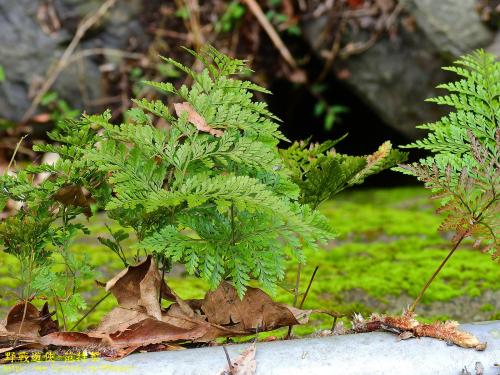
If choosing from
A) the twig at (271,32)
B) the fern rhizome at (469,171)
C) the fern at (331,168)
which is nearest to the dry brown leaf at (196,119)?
the fern at (331,168)

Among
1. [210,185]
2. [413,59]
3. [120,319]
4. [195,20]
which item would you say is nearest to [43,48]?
[195,20]

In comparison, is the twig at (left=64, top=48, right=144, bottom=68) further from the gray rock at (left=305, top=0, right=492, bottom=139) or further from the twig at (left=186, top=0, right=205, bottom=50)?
the gray rock at (left=305, top=0, right=492, bottom=139)

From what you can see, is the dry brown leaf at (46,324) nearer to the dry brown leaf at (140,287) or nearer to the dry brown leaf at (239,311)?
the dry brown leaf at (140,287)

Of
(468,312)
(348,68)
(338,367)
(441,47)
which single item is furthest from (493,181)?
(348,68)

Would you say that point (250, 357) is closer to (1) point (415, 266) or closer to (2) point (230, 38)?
(1) point (415, 266)

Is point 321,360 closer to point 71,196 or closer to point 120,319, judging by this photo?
point 120,319
